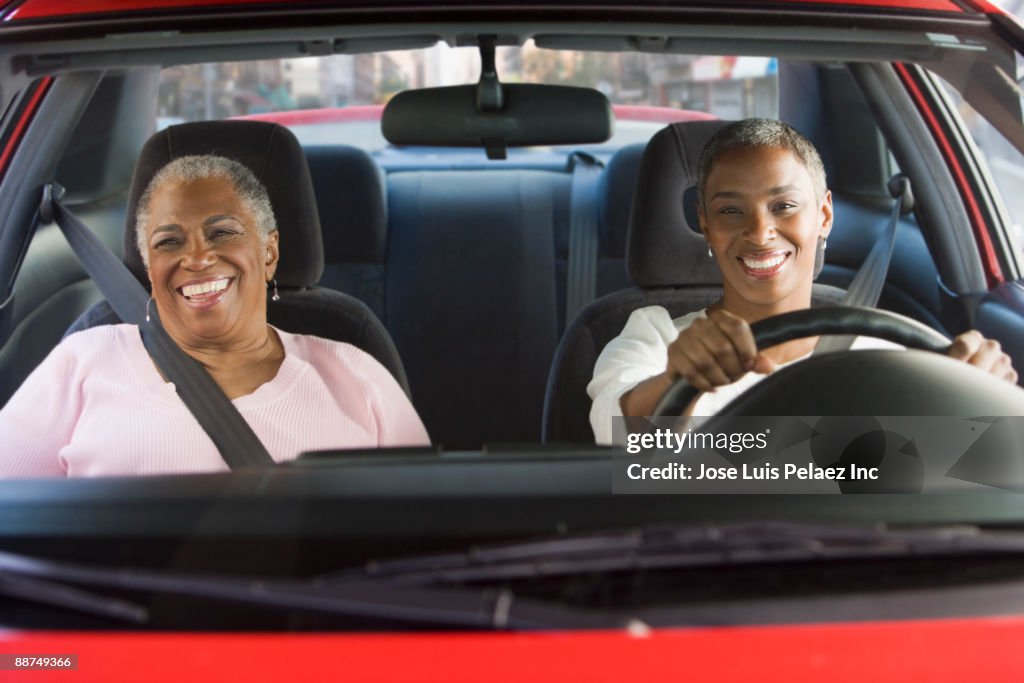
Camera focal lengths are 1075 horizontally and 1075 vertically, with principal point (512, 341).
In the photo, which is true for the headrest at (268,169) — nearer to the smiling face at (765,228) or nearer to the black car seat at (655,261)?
the black car seat at (655,261)

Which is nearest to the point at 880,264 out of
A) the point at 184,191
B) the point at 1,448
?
the point at 184,191

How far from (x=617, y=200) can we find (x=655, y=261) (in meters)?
0.91

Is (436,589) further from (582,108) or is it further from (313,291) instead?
(582,108)

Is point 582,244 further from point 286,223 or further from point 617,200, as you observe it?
point 286,223

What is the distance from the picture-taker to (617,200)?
2.98m

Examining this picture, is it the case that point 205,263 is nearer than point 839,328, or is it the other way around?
point 839,328

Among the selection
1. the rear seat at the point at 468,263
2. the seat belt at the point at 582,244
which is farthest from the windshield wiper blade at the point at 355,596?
the seat belt at the point at 582,244

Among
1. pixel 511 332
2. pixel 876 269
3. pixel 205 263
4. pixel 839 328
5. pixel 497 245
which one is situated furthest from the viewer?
pixel 497 245

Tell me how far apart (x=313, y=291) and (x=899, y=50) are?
1148 millimetres

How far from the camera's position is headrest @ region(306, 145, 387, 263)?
2.86 m

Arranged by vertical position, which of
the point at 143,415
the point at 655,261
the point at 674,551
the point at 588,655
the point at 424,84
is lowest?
the point at 588,655

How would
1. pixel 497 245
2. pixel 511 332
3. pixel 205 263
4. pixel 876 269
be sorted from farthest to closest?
1. pixel 497 245
2. pixel 511 332
3. pixel 876 269
4. pixel 205 263

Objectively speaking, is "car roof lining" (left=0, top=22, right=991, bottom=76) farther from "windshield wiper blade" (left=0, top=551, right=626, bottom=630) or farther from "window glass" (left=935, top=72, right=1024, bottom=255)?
"windshield wiper blade" (left=0, top=551, right=626, bottom=630)

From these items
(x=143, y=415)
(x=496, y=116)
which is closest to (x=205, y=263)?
(x=143, y=415)
